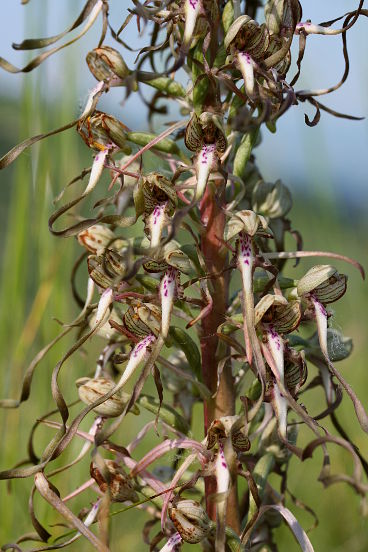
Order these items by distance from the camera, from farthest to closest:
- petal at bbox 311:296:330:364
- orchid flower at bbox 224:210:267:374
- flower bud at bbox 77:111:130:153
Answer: flower bud at bbox 77:111:130:153 → petal at bbox 311:296:330:364 → orchid flower at bbox 224:210:267:374

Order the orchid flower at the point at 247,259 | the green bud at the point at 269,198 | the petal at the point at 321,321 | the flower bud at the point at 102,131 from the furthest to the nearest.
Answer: the green bud at the point at 269,198, the flower bud at the point at 102,131, the petal at the point at 321,321, the orchid flower at the point at 247,259

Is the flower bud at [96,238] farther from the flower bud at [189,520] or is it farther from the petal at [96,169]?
the flower bud at [189,520]

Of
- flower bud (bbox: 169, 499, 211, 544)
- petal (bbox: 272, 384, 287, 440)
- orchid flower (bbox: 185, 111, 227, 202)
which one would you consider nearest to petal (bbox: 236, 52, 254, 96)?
orchid flower (bbox: 185, 111, 227, 202)

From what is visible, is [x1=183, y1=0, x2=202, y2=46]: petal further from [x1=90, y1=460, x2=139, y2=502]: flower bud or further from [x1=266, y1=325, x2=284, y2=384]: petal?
[x1=90, y1=460, x2=139, y2=502]: flower bud

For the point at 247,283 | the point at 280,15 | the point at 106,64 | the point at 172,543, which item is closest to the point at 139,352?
the point at 247,283

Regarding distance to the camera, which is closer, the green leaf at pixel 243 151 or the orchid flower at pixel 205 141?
the orchid flower at pixel 205 141

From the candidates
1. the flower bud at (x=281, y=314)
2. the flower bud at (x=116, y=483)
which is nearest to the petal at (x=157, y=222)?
the flower bud at (x=281, y=314)
